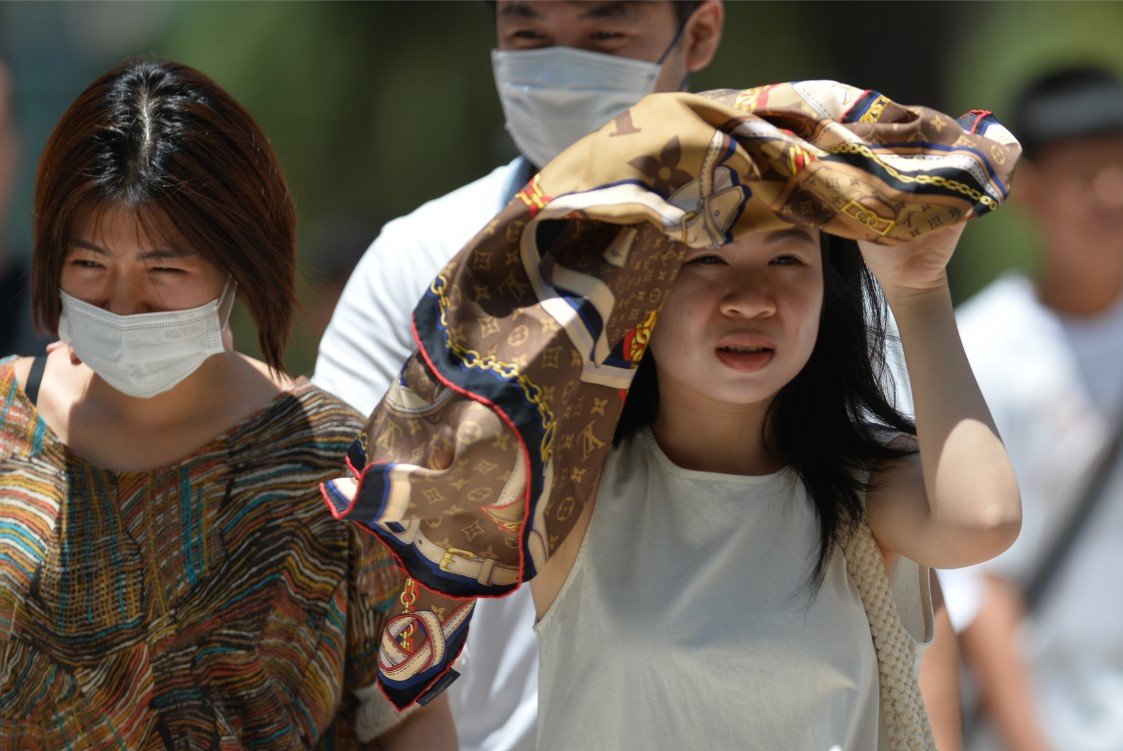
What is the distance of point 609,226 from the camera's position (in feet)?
6.98

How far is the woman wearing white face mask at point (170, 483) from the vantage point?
258 cm

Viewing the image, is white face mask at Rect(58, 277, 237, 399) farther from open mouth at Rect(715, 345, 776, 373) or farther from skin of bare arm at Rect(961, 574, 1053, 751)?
skin of bare arm at Rect(961, 574, 1053, 751)

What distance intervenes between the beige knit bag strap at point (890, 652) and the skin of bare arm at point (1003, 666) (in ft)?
6.02

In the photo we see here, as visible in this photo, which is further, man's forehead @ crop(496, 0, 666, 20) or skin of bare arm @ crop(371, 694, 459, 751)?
man's forehead @ crop(496, 0, 666, 20)

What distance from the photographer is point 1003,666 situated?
4086mm

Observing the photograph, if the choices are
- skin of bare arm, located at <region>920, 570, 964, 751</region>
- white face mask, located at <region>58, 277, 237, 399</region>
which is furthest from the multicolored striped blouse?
skin of bare arm, located at <region>920, 570, 964, 751</region>

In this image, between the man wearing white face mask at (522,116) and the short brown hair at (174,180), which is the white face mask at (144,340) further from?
the man wearing white face mask at (522,116)

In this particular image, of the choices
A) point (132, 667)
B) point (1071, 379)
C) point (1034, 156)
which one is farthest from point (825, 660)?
point (1034, 156)

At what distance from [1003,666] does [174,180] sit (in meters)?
2.43

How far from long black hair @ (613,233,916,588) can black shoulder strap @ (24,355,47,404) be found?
0.96 metres

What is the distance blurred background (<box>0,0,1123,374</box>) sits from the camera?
18.1 feet

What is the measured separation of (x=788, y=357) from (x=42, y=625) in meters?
1.20

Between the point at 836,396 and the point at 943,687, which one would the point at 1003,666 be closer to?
the point at 943,687

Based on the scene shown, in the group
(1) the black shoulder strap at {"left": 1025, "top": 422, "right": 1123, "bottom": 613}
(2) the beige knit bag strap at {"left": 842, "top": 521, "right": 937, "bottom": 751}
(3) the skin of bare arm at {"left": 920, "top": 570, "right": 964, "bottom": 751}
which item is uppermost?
(2) the beige knit bag strap at {"left": 842, "top": 521, "right": 937, "bottom": 751}
